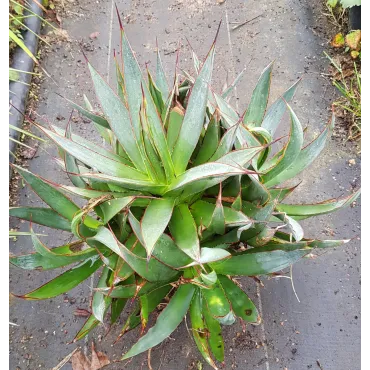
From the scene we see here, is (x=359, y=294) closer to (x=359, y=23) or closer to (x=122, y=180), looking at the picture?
(x=122, y=180)

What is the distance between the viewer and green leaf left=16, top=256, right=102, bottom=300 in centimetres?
141

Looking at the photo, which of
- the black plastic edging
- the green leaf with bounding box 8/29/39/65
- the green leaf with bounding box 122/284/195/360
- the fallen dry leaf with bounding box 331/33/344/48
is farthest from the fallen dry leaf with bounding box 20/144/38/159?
the fallen dry leaf with bounding box 331/33/344/48

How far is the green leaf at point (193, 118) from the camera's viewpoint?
128cm

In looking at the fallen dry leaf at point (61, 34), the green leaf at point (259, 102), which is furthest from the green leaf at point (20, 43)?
the green leaf at point (259, 102)

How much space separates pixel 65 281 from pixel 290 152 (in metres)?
0.85

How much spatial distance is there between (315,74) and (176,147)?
144cm

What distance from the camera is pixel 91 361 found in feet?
5.95

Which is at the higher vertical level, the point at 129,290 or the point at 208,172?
the point at 208,172

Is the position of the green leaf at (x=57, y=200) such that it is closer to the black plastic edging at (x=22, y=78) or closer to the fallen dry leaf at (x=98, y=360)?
the fallen dry leaf at (x=98, y=360)

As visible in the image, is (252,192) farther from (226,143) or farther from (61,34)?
(61,34)

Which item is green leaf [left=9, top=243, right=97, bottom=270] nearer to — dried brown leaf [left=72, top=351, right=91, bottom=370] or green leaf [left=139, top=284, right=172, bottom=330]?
green leaf [left=139, top=284, right=172, bottom=330]

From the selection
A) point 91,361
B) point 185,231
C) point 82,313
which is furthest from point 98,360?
point 185,231

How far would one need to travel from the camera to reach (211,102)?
4.97 feet
